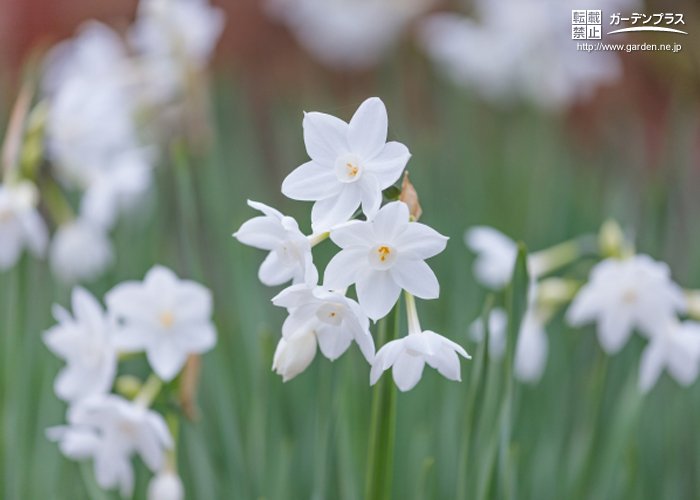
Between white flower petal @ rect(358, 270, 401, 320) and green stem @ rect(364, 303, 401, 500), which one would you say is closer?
white flower petal @ rect(358, 270, 401, 320)

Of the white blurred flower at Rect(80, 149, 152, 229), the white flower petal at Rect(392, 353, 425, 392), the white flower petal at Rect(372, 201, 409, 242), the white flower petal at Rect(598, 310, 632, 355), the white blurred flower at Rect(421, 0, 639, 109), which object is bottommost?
the white flower petal at Rect(392, 353, 425, 392)

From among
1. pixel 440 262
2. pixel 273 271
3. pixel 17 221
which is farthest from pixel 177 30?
pixel 273 271

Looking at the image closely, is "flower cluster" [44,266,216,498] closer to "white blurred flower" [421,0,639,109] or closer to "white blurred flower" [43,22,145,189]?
"white blurred flower" [43,22,145,189]

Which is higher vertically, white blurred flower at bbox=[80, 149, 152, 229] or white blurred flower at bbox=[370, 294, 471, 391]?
white blurred flower at bbox=[80, 149, 152, 229]

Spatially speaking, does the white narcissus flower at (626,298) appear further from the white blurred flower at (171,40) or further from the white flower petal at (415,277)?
the white blurred flower at (171,40)

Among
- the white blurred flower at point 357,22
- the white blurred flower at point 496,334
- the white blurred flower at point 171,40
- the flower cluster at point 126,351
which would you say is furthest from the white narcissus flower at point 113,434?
the white blurred flower at point 357,22

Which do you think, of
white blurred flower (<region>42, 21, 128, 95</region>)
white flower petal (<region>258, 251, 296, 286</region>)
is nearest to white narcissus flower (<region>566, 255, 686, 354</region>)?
white flower petal (<region>258, 251, 296, 286</region>)
